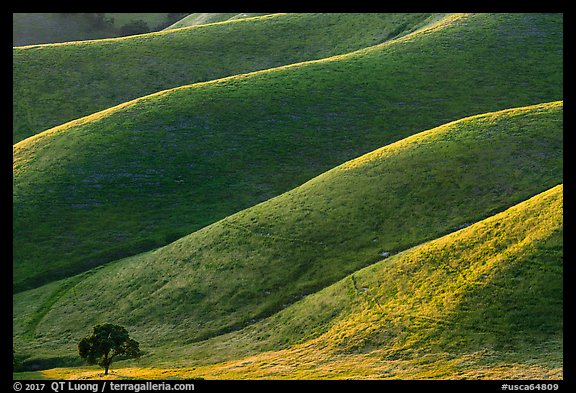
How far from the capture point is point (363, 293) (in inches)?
2190

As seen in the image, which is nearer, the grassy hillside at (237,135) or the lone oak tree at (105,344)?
the lone oak tree at (105,344)

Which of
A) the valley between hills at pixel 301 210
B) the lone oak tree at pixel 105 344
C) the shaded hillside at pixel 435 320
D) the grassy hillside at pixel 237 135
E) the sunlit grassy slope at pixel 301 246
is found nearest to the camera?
the shaded hillside at pixel 435 320

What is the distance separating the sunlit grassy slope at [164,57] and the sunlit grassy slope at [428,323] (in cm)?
7286

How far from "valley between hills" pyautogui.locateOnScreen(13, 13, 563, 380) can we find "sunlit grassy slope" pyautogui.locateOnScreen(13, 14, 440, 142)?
23.6 inches

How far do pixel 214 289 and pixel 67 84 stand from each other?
251 ft

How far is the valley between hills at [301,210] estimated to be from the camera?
49.8 m

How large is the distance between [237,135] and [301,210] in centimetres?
3072

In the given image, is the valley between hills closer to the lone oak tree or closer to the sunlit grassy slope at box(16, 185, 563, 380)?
the sunlit grassy slope at box(16, 185, 563, 380)

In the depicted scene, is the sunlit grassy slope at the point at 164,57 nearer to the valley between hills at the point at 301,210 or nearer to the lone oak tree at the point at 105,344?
the valley between hills at the point at 301,210

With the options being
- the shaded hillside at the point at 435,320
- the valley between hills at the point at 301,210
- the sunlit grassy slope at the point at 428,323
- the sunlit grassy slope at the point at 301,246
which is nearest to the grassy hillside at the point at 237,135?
the valley between hills at the point at 301,210

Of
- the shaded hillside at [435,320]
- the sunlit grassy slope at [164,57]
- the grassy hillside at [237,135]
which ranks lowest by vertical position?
the shaded hillside at [435,320]

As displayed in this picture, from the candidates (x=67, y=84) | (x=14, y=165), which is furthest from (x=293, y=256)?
(x=67, y=84)

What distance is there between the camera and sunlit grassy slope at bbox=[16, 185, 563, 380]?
4503 cm
